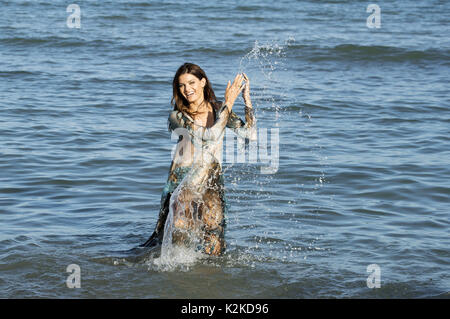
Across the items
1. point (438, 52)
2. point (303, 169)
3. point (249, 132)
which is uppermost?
point (438, 52)

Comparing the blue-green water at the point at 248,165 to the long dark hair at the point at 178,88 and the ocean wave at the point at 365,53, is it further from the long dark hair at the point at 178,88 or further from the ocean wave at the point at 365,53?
the long dark hair at the point at 178,88

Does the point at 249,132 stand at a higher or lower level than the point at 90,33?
lower

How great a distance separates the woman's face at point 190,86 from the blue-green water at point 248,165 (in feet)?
3.72

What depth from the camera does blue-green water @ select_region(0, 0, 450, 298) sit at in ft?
18.0

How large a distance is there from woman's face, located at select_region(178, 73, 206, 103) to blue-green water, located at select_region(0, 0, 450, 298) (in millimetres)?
1135

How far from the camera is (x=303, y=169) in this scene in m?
8.22

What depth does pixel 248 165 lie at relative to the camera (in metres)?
8.62

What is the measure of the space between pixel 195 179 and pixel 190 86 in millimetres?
704

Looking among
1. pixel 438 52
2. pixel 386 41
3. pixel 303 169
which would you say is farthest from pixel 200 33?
pixel 303 169

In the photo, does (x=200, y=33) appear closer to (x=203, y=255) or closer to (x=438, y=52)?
(x=438, y=52)

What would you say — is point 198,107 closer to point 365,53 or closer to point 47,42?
point 365,53

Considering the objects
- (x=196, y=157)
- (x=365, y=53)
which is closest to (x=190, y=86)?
(x=196, y=157)
